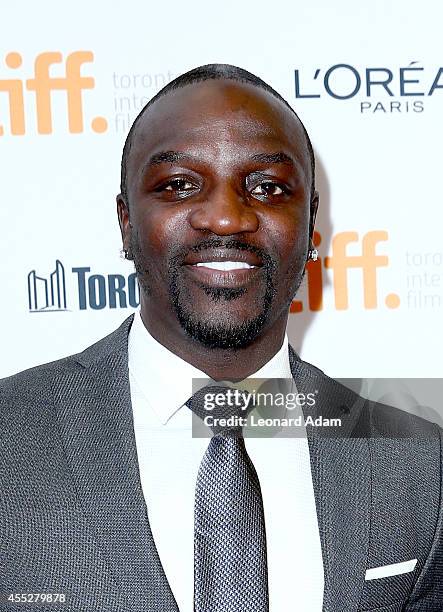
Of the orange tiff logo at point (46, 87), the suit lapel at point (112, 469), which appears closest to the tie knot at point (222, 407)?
the suit lapel at point (112, 469)

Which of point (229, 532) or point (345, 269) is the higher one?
point (345, 269)

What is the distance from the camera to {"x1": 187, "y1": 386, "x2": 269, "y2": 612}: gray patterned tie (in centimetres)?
130

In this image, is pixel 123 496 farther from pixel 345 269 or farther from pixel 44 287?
pixel 345 269

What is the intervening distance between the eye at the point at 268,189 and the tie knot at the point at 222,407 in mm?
330

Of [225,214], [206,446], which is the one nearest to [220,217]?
[225,214]

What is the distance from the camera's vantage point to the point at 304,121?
2.03 m

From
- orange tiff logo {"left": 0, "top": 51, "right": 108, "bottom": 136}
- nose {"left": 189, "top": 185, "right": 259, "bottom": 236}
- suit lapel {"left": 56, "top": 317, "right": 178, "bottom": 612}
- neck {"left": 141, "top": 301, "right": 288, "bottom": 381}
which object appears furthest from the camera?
orange tiff logo {"left": 0, "top": 51, "right": 108, "bottom": 136}

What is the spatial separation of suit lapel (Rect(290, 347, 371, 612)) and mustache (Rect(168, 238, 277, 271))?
0.92ft

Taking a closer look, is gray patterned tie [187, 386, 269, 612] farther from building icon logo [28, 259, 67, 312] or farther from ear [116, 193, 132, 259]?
building icon logo [28, 259, 67, 312]

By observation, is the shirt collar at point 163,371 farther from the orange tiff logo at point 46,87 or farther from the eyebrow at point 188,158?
the orange tiff logo at point 46,87

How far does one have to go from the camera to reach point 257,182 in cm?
147

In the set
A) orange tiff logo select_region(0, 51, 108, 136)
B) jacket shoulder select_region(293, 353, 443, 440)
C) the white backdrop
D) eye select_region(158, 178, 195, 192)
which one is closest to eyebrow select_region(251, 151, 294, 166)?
eye select_region(158, 178, 195, 192)

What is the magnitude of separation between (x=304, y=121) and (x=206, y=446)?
35.7 inches

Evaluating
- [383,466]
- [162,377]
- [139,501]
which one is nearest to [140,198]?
[162,377]
